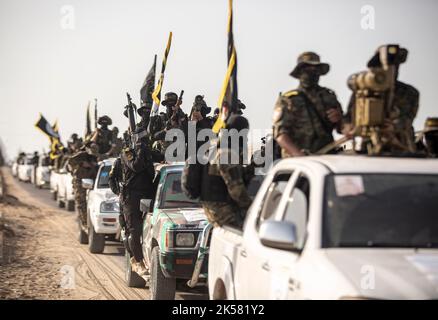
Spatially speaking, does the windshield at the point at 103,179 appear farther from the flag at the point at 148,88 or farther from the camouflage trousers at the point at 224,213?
the camouflage trousers at the point at 224,213

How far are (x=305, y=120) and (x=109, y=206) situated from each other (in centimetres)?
883

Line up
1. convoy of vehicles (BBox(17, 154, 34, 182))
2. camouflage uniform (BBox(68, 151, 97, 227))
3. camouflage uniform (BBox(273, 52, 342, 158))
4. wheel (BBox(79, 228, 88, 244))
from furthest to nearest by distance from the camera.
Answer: convoy of vehicles (BBox(17, 154, 34, 182)), camouflage uniform (BBox(68, 151, 97, 227)), wheel (BBox(79, 228, 88, 244)), camouflage uniform (BBox(273, 52, 342, 158))

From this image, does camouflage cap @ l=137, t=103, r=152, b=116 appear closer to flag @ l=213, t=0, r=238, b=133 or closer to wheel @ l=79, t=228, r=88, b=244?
wheel @ l=79, t=228, r=88, b=244

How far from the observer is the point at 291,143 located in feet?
23.1

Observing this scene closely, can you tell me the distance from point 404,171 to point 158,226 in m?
5.05

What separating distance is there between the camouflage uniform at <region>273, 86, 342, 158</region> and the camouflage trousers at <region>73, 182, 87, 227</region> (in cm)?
1102

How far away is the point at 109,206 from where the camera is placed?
1572cm

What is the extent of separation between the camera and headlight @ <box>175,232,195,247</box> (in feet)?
30.6

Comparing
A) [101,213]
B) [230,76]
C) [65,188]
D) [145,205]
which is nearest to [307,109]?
[230,76]

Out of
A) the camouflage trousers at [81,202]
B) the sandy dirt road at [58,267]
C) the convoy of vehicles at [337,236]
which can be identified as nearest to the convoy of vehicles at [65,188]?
the sandy dirt road at [58,267]

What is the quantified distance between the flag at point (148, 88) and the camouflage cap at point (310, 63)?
31.0 feet

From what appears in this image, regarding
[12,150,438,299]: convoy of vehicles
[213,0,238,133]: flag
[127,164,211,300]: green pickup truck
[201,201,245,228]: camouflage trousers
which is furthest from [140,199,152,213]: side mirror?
[12,150,438,299]: convoy of vehicles
